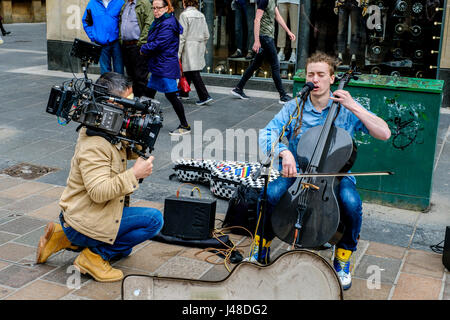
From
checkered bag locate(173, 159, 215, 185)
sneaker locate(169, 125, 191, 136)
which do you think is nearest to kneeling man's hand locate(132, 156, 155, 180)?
checkered bag locate(173, 159, 215, 185)

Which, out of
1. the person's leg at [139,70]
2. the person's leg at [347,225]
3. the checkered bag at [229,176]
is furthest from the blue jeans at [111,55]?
the person's leg at [347,225]

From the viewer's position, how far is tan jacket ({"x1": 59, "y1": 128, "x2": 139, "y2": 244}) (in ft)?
11.5

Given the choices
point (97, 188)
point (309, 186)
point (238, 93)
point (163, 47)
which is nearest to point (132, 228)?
point (97, 188)

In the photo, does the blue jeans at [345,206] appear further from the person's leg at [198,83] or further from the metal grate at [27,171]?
the person's leg at [198,83]

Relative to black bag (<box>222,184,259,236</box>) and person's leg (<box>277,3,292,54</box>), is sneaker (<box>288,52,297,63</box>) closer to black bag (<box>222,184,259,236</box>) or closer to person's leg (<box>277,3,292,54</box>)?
person's leg (<box>277,3,292,54</box>)

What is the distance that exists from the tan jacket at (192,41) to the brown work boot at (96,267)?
5.13 meters

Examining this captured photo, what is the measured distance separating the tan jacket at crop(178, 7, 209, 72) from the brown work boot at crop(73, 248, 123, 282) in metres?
5.13

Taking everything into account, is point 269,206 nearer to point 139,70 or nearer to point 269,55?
point 139,70

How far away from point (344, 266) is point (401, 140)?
164 centimetres

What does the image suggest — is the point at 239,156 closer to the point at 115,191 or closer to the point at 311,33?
the point at 115,191

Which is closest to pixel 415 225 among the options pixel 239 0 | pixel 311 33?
pixel 311 33

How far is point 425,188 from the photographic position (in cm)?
502

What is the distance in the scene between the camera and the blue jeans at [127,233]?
3742 mm

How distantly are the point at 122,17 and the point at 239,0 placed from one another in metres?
2.93
